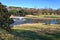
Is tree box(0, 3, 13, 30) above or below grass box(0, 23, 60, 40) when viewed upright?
above

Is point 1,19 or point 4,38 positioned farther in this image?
point 1,19

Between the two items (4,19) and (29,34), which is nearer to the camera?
(4,19)

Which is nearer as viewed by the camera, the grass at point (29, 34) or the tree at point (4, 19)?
the grass at point (29, 34)

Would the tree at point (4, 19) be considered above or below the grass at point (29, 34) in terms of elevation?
above

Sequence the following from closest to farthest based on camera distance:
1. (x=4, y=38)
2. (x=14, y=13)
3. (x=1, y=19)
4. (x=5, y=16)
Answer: (x=4, y=38)
(x=1, y=19)
(x=5, y=16)
(x=14, y=13)

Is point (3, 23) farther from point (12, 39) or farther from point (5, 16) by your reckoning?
point (12, 39)

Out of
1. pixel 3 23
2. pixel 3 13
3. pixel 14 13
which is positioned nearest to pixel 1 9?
pixel 3 13

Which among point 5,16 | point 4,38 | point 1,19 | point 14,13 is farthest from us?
point 14,13

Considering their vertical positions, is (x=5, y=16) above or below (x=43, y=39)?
above

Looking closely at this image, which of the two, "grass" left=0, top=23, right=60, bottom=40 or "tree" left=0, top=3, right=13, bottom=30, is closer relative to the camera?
"grass" left=0, top=23, right=60, bottom=40

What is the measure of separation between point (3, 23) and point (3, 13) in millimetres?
1263

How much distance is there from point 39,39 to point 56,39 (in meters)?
1.82

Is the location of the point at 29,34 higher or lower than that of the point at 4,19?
lower

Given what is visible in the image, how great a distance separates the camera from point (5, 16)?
19891 mm
